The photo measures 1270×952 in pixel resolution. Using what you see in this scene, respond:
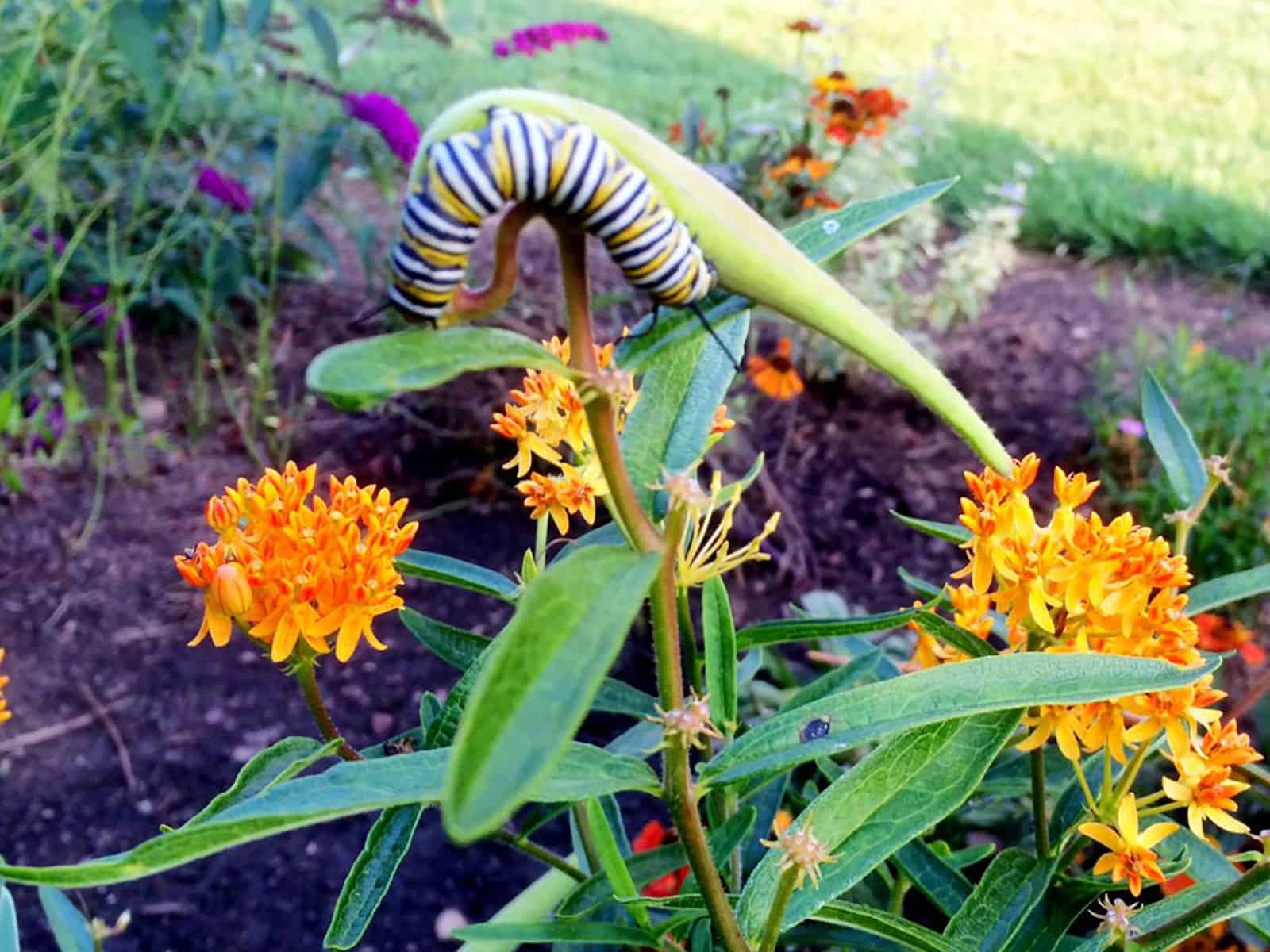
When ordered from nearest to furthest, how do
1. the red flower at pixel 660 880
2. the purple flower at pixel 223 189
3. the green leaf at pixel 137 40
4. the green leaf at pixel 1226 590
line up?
1. the green leaf at pixel 1226 590
2. the red flower at pixel 660 880
3. the green leaf at pixel 137 40
4. the purple flower at pixel 223 189

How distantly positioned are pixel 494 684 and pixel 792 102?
2.41 metres

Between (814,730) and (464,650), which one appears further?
(464,650)

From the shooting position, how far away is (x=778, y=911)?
62cm

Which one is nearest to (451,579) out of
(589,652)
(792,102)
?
(589,652)

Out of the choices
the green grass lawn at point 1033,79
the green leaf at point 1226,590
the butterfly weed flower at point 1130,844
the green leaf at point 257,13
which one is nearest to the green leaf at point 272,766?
the butterfly weed flower at point 1130,844

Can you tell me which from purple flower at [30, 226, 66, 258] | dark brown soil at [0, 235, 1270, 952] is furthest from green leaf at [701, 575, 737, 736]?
purple flower at [30, 226, 66, 258]

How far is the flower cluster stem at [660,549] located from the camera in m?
0.52

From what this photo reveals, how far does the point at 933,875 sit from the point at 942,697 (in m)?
0.34

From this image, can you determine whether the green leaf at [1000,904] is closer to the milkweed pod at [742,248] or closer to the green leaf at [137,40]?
the milkweed pod at [742,248]

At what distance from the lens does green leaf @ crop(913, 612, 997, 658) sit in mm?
751

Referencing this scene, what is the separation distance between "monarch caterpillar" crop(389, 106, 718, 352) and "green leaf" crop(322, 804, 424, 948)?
355 mm

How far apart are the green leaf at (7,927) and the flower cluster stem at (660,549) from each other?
485mm

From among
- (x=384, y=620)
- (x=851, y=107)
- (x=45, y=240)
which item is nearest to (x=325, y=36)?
(x=45, y=240)

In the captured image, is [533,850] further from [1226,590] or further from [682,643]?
[1226,590]
